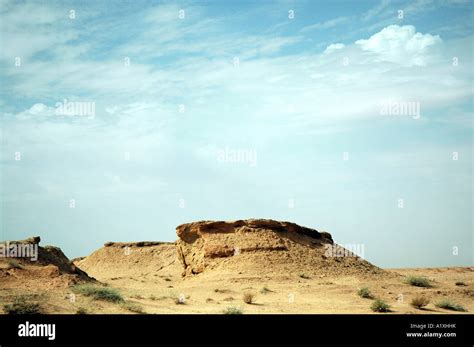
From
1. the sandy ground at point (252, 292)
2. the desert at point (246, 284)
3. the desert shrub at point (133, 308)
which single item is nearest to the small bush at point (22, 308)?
the desert at point (246, 284)

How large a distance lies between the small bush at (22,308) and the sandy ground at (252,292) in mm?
283

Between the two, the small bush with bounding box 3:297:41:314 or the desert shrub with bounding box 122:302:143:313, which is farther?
the desert shrub with bounding box 122:302:143:313

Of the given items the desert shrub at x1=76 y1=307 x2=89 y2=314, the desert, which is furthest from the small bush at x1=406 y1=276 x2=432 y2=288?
the desert shrub at x1=76 y1=307 x2=89 y2=314

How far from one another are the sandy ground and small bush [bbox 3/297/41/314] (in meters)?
0.28

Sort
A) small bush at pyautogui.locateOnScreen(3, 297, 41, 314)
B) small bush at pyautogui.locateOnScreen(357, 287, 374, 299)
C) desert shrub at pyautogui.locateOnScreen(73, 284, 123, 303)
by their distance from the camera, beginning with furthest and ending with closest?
small bush at pyautogui.locateOnScreen(357, 287, 374, 299)
desert shrub at pyautogui.locateOnScreen(73, 284, 123, 303)
small bush at pyautogui.locateOnScreen(3, 297, 41, 314)

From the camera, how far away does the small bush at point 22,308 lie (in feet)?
46.6

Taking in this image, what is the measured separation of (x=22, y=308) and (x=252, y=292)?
11900 millimetres

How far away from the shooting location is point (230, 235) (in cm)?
3256

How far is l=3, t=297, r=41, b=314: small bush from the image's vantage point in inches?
559
